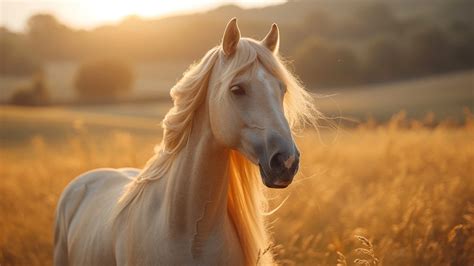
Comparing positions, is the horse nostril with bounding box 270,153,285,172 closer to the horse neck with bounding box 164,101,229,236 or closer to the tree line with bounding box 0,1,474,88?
the horse neck with bounding box 164,101,229,236

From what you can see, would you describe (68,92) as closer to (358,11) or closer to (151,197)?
(358,11)

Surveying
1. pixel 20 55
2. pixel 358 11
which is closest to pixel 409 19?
pixel 358 11

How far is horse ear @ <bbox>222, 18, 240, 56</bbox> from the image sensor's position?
2.68 m

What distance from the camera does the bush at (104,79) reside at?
163ft

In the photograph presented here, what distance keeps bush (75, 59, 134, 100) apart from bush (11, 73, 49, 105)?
18.7ft

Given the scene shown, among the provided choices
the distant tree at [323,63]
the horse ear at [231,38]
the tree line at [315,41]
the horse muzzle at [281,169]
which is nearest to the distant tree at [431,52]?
the tree line at [315,41]

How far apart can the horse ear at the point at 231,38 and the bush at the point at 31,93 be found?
44226 millimetres

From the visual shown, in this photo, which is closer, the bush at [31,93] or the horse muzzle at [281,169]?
the horse muzzle at [281,169]

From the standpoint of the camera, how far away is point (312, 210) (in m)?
6.07

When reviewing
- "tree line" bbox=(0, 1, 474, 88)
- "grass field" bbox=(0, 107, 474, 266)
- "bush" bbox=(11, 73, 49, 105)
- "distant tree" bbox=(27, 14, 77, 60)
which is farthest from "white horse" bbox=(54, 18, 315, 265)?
"distant tree" bbox=(27, 14, 77, 60)

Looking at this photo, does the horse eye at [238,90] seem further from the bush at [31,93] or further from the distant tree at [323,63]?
the bush at [31,93]

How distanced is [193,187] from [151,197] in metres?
0.40

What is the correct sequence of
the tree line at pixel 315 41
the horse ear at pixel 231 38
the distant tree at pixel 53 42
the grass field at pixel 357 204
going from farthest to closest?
the distant tree at pixel 53 42 → the tree line at pixel 315 41 → the grass field at pixel 357 204 → the horse ear at pixel 231 38

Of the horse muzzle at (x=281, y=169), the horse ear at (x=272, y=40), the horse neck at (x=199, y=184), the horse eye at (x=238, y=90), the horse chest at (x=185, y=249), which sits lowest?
the horse chest at (x=185, y=249)
